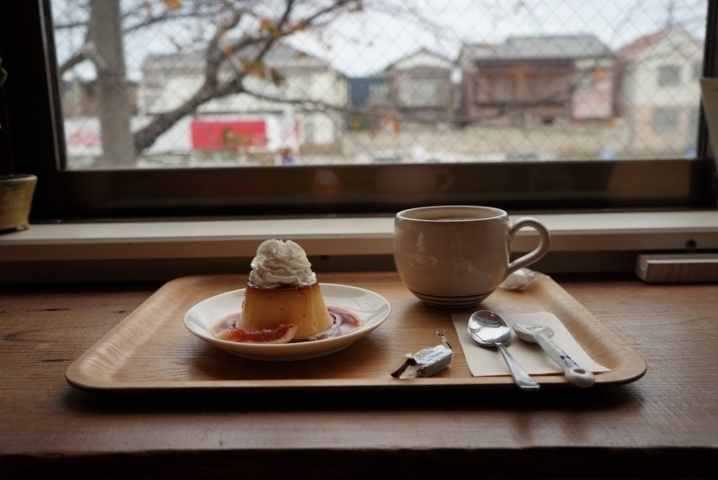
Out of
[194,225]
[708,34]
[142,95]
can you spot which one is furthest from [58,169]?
[708,34]

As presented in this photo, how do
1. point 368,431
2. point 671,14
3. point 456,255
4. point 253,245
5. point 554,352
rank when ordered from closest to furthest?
point 368,431
point 554,352
point 456,255
point 253,245
point 671,14

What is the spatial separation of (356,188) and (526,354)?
64cm

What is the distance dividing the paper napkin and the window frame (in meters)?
0.51

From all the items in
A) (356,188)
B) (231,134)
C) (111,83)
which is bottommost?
(356,188)

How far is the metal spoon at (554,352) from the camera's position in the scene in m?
0.53

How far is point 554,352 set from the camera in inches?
23.2

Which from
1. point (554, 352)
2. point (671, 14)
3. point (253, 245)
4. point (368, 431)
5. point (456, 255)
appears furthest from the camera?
point (671, 14)

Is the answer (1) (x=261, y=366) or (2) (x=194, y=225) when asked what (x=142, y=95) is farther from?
(1) (x=261, y=366)

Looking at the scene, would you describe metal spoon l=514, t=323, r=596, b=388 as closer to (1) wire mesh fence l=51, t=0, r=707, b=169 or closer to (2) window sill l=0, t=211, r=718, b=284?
(2) window sill l=0, t=211, r=718, b=284

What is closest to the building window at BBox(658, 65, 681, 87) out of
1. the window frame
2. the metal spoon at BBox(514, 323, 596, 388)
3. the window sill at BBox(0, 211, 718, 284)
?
the window frame

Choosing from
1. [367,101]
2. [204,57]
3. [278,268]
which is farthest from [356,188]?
[278,268]

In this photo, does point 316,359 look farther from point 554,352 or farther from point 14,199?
point 14,199

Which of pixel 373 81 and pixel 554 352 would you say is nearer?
pixel 554 352

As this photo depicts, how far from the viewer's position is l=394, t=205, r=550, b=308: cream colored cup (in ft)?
2.37
